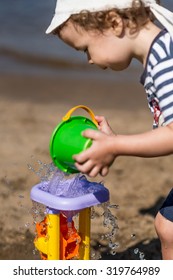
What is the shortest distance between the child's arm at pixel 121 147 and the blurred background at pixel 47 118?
104 centimetres

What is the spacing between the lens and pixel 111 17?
10.2 ft

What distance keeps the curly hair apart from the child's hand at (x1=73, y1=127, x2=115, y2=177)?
44 cm

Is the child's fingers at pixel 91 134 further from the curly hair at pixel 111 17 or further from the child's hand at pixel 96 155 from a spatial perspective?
the curly hair at pixel 111 17

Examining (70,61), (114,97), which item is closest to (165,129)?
(114,97)

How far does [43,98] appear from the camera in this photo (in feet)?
20.2

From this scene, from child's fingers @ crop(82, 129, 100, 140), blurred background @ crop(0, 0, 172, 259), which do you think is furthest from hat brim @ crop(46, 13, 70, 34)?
blurred background @ crop(0, 0, 172, 259)

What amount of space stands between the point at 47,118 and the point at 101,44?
2.55 metres

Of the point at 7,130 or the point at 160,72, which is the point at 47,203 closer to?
the point at 160,72

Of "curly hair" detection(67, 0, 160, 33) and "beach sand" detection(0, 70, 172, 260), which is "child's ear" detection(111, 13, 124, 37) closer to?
"curly hair" detection(67, 0, 160, 33)

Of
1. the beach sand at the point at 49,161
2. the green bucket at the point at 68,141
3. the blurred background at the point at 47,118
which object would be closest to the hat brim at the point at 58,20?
the green bucket at the point at 68,141

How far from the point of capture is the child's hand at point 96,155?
115 inches

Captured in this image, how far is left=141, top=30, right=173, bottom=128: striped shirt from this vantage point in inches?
116

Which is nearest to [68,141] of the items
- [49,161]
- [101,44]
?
[101,44]

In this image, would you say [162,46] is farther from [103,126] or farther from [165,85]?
[103,126]
